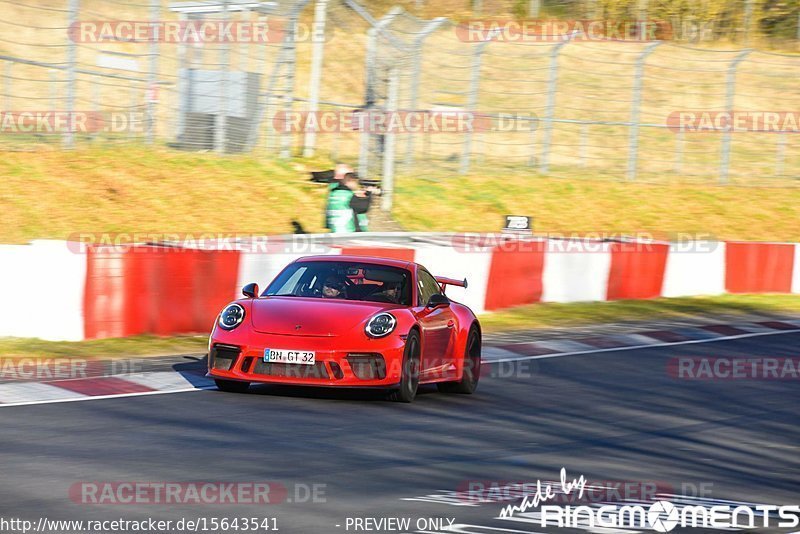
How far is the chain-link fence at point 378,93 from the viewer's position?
73.3ft

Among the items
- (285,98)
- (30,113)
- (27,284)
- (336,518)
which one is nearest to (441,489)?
(336,518)

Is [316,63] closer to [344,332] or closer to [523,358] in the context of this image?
[523,358]

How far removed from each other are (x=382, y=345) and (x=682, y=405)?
299cm

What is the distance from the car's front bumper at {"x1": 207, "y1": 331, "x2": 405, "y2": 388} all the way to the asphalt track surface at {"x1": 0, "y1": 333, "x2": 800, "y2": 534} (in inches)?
8.6

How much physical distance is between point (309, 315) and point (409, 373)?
910mm

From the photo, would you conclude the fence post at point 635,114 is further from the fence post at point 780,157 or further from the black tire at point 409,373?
the black tire at point 409,373

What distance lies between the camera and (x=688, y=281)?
21.9 m

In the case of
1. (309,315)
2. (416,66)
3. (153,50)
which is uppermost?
(416,66)

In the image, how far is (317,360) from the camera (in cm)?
960

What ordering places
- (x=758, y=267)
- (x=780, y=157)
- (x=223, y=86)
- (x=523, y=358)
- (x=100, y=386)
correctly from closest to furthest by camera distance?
1. (x=100, y=386)
2. (x=523, y=358)
3. (x=223, y=86)
4. (x=758, y=267)
5. (x=780, y=157)

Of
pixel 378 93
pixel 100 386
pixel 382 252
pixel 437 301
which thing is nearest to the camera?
pixel 100 386

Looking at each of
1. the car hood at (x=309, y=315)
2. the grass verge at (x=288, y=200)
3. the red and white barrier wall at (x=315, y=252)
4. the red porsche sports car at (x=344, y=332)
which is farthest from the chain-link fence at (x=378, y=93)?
the car hood at (x=309, y=315)

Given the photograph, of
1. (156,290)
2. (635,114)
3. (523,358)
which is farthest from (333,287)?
(635,114)

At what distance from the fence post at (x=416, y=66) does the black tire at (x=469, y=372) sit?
1119 centimetres
